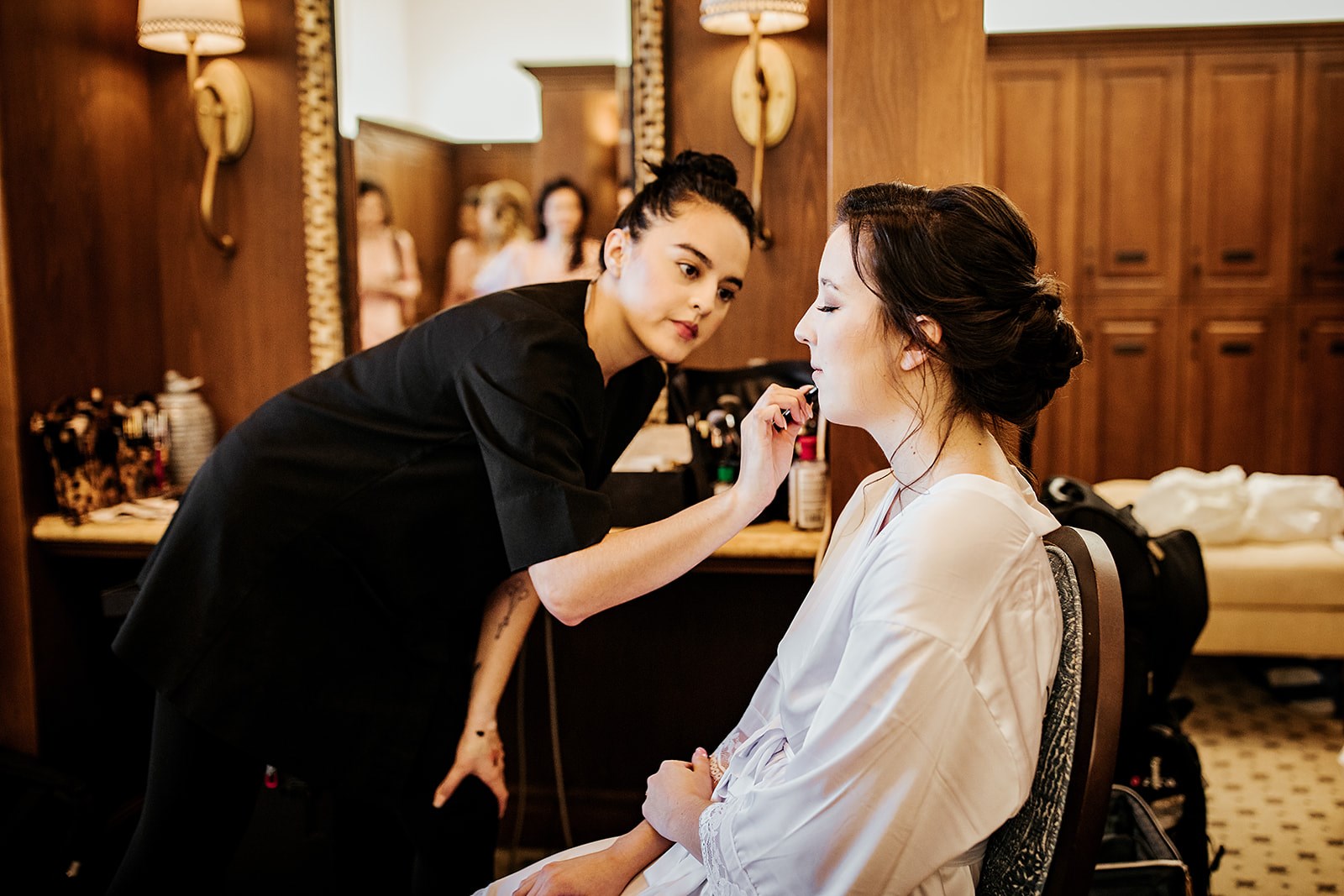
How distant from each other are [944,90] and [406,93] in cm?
136

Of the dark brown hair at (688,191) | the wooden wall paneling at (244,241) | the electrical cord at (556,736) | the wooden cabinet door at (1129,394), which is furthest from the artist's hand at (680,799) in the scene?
the wooden cabinet door at (1129,394)

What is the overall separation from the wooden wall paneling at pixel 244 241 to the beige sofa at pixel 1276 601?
2707 millimetres

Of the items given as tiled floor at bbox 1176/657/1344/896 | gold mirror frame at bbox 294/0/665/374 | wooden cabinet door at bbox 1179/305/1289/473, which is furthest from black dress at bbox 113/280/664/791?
wooden cabinet door at bbox 1179/305/1289/473

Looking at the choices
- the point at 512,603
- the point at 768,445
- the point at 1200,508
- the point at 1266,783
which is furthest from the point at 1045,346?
the point at 1200,508

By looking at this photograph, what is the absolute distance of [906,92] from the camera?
68.9 inches

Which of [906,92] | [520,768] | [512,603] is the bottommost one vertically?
[520,768]

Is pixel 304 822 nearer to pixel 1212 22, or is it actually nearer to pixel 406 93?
pixel 406 93

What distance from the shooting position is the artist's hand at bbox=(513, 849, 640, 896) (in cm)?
121

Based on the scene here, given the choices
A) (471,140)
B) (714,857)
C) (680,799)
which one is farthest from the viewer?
(471,140)

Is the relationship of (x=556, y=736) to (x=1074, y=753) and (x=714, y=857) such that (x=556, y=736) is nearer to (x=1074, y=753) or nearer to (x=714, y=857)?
(x=714, y=857)

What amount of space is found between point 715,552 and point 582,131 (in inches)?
46.8

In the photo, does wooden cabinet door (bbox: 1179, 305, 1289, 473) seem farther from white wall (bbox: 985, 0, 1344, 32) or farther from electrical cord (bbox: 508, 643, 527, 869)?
electrical cord (bbox: 508, 643, 527, 869)

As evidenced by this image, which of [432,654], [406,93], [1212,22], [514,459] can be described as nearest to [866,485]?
[514,459]

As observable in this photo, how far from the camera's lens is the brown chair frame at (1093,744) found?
3.06ft
